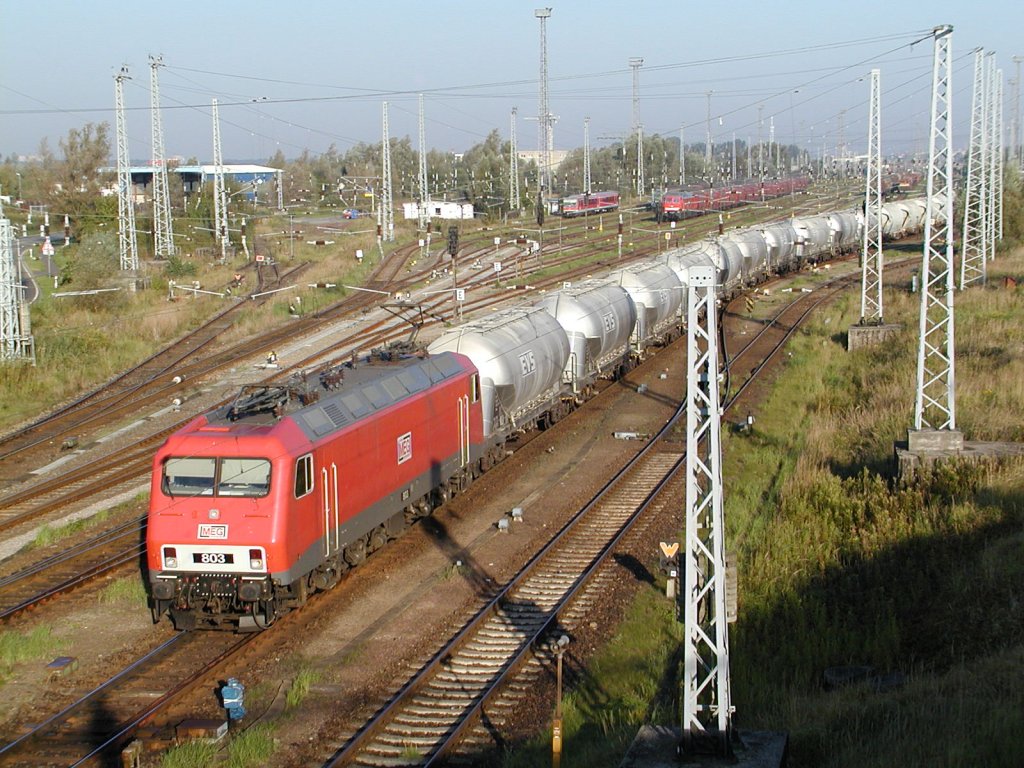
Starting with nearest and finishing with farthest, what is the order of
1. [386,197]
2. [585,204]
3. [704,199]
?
1. [386,197]
2. [704,199]
3. [585,204]

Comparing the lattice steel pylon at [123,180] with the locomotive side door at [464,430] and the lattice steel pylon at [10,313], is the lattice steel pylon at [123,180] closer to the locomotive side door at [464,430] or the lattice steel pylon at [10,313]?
the lattice steel pylon at [10,313]

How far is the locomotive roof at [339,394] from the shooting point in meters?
14.9

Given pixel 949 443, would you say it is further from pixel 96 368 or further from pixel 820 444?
pixel 96 368

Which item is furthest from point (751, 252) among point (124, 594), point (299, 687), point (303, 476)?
point (299, 687)

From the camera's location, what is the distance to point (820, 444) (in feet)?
79.0

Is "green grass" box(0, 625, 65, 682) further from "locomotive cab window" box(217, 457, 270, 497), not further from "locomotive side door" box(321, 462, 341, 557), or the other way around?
"locomotive side door" box(321, 462, 341, 557)

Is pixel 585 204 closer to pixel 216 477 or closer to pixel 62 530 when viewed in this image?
pixel 62 530

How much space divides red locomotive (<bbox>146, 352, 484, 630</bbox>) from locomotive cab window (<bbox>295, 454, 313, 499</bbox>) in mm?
13

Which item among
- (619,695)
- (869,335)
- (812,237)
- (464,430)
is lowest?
(619,695)

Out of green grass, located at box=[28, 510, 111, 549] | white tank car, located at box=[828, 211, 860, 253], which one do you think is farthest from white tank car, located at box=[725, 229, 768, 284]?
green grass, located at box=[28, 510, 111, 549]

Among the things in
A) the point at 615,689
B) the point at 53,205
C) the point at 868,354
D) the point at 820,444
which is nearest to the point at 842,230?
the point at 868,354

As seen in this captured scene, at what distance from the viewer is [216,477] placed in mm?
14117

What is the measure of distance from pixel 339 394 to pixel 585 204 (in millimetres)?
69595

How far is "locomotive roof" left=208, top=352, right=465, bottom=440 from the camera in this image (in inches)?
587
